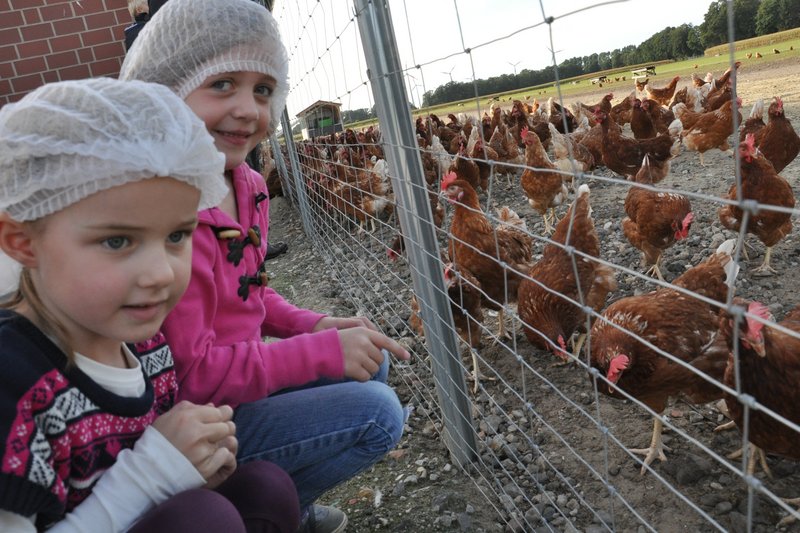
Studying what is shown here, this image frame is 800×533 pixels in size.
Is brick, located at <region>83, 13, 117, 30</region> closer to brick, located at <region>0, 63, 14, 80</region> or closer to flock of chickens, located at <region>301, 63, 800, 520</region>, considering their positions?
brick, located at <region>0, 63, 14, 80</region>

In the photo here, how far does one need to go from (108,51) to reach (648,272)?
4594mm

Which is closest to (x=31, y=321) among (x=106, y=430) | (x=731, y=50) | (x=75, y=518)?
(x=106, y=430)

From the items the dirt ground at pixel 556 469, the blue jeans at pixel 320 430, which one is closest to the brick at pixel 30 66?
the dirt ground at pixel 556 469

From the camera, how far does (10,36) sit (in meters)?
4.44

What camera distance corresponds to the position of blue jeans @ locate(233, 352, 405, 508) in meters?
1.38

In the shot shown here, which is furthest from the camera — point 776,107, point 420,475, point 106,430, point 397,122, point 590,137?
point 590,137

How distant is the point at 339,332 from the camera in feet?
4.54

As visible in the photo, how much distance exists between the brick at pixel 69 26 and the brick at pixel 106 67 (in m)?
0.28

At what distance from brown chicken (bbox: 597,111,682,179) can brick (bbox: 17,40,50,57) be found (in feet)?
17.5

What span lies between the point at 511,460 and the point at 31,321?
1.80 metres

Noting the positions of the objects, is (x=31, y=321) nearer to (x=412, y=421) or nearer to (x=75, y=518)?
(x=75, y=518)

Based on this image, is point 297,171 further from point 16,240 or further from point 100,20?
point 16,240

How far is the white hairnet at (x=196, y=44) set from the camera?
137cm

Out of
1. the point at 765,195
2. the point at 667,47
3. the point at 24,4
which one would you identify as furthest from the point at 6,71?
the point at 765,195
